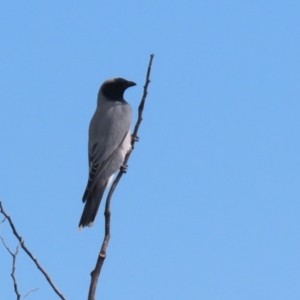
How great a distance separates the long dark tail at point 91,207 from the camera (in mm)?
7070

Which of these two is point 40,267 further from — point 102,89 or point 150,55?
point 102,89

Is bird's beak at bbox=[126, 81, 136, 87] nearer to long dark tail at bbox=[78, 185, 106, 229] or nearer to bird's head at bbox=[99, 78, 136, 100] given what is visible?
bird's head at bbox=[99, 78, 136, 100]

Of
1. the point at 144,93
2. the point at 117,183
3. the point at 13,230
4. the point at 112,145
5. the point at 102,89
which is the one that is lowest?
the point at 13,230

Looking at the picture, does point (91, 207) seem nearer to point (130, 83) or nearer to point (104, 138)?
point (104, 138)

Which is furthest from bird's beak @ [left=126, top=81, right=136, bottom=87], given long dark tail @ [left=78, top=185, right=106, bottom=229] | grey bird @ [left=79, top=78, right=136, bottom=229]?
long dark tail @ [left=78, top=185, right=106, bottom=229]

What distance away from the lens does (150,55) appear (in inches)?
168

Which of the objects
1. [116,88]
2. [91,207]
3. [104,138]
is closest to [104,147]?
[104,138]

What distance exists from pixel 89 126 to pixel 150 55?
4.17m

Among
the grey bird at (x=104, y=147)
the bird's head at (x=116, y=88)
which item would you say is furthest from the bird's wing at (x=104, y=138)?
the bird's head at (x=116, y=88)

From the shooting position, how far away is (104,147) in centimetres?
796

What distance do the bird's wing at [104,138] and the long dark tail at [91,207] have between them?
0.24 feet

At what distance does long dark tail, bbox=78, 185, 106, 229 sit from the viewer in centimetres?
707

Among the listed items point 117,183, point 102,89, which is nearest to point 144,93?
point 117,183

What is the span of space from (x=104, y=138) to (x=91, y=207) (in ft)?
3.26
